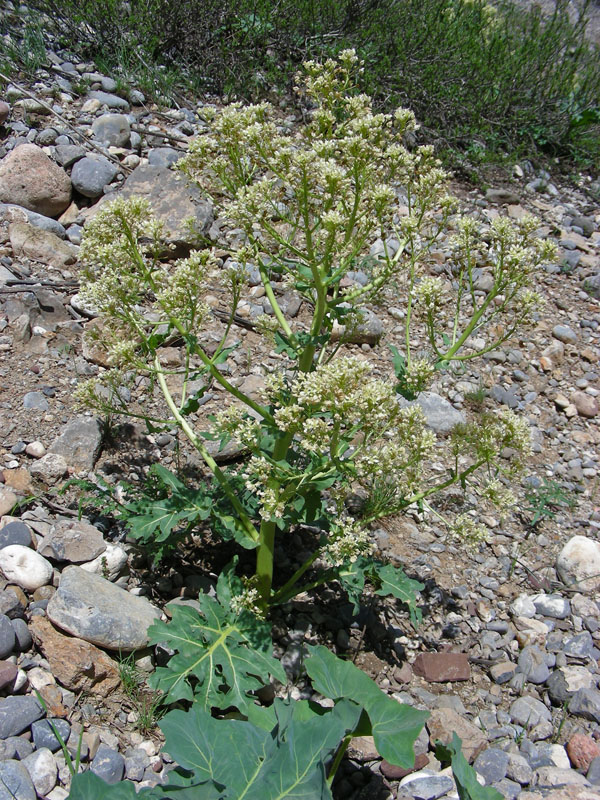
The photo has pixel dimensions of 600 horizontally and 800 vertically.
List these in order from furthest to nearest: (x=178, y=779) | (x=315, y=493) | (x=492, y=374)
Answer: (x=492, y=374)
(x=315, y=493)
(x=178, y=779)

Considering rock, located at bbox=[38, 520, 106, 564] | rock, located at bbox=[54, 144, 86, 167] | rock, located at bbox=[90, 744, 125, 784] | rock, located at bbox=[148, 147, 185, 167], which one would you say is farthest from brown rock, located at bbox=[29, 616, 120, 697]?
rock, located at bbox=[148, 147, 185, 167]

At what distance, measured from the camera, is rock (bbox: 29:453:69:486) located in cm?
380

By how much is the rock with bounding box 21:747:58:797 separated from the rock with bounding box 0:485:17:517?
1.27 metres

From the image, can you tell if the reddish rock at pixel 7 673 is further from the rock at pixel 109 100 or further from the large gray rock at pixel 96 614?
the rock at pixel 109 100

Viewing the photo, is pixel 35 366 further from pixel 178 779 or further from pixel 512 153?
pixel 512 153

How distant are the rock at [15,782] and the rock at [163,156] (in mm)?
5081

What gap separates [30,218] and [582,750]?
5125 mm

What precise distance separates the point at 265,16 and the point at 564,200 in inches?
161

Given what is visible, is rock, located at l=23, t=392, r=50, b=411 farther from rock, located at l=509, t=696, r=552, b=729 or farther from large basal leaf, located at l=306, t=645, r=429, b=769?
rock, located at l=509, t=696, r=552, b=729

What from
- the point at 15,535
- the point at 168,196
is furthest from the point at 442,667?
the point at 168,196

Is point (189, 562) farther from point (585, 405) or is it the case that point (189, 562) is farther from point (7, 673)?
point (585, 405)

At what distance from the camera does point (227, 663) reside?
2.91m

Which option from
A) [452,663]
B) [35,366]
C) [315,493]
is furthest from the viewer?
[35,366]

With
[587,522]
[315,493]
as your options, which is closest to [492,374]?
[587,522]
